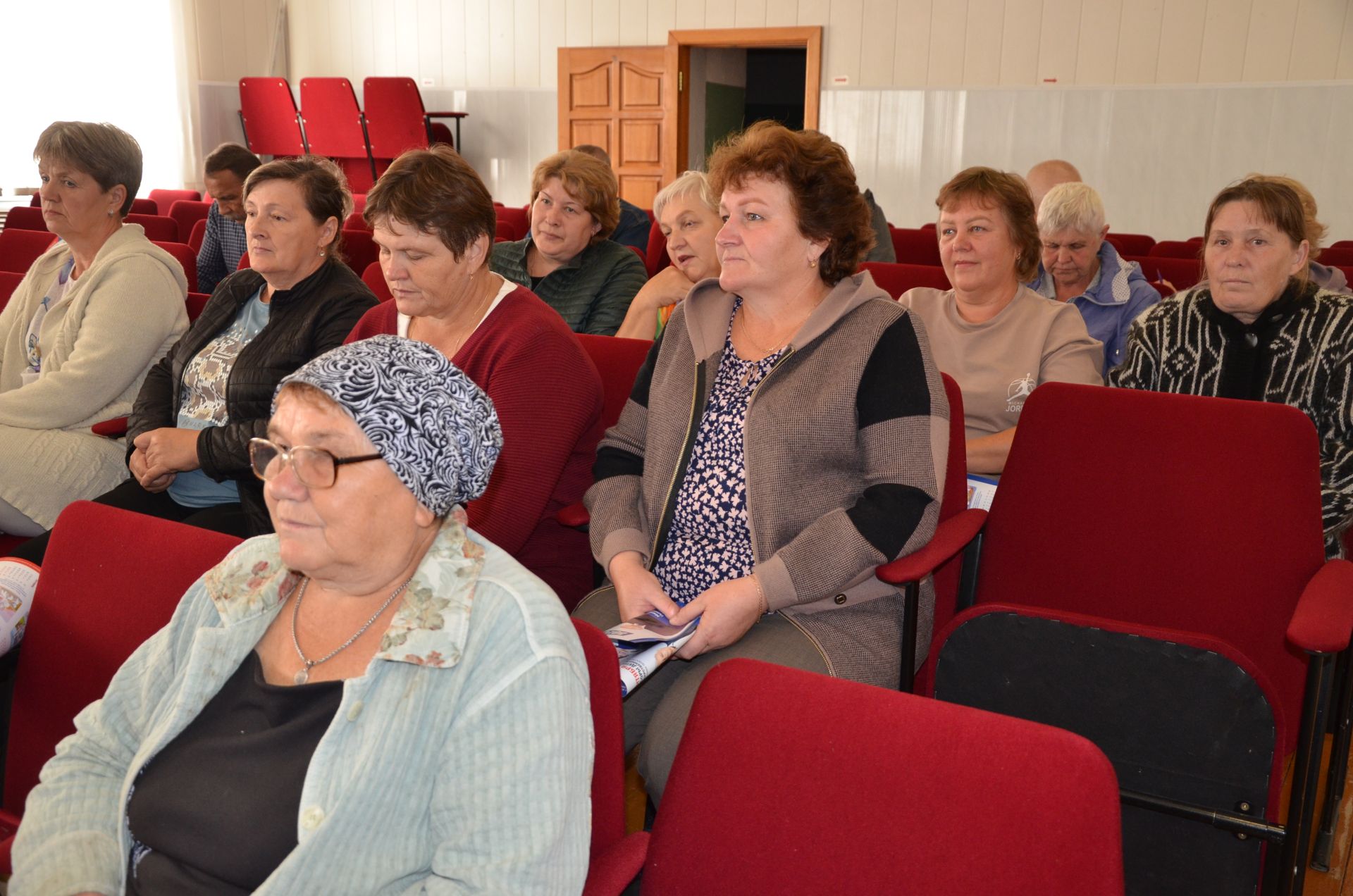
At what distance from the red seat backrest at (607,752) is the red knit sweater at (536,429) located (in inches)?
34.1


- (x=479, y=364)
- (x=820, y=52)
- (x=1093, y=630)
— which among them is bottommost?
(x=1093, y=630)

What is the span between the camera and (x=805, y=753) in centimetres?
109

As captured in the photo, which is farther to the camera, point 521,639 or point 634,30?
point 634,30

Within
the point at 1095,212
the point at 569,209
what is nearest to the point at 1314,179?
the point at 1095,212

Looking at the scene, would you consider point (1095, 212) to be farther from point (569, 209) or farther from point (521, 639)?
point (521, 639)

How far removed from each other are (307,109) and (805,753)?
407 inches

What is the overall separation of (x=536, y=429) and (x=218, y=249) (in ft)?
10.8

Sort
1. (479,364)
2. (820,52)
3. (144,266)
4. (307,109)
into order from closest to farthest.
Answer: (479,364) < (144,266) < (820,52) < (307,109)

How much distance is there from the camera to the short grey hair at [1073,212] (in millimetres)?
3529

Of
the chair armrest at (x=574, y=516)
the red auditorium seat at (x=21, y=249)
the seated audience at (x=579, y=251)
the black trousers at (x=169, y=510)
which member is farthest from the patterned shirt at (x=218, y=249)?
the chair armrest at (x=574, y=516)

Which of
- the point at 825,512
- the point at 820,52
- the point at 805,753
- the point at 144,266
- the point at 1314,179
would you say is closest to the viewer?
the point at 805,753

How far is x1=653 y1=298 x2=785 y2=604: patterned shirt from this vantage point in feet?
6.40

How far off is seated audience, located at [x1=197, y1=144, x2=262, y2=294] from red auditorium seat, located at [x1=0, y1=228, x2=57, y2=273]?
0.60m

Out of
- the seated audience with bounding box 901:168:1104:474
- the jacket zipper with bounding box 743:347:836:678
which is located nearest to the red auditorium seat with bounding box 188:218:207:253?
the seated audience with bounding box 901:168:1104:474
